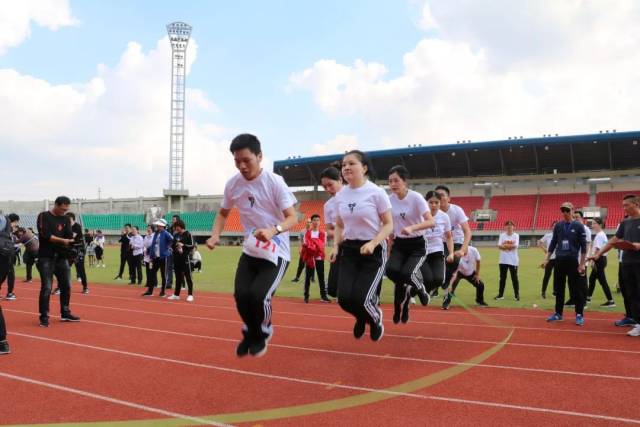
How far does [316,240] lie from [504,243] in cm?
446

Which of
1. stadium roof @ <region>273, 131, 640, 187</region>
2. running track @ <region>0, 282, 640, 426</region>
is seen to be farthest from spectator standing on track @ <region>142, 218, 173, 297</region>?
stadium roof @ <region>273, 131, 640, 187</region>

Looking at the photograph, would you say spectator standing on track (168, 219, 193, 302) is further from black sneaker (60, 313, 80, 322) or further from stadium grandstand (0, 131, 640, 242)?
stadium grandstand (0, 131, 640, 242)

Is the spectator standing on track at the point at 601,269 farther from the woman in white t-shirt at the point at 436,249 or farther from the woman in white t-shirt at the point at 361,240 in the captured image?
the woman in white t-shirt at the point at 361,240

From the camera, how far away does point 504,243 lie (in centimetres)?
1234

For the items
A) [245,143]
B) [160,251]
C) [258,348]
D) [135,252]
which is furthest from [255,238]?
[135,252]

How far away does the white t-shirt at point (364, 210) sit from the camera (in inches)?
213

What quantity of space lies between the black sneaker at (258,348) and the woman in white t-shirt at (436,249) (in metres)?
2.85

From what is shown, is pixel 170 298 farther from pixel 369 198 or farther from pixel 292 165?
pixel 292 165

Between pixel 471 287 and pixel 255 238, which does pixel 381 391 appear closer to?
pixel 255 238

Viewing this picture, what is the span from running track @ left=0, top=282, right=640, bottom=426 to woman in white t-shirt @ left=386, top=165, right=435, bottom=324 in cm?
79

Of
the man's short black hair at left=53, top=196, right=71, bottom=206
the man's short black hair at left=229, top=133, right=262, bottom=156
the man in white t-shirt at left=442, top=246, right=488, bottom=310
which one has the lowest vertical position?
the man in white t-shirt at left=442, top=246, right=488, bottom=310

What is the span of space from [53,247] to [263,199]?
17.3 feet

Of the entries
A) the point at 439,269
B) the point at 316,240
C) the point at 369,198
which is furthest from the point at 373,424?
the point at 316,240

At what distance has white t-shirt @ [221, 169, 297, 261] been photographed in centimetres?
470
